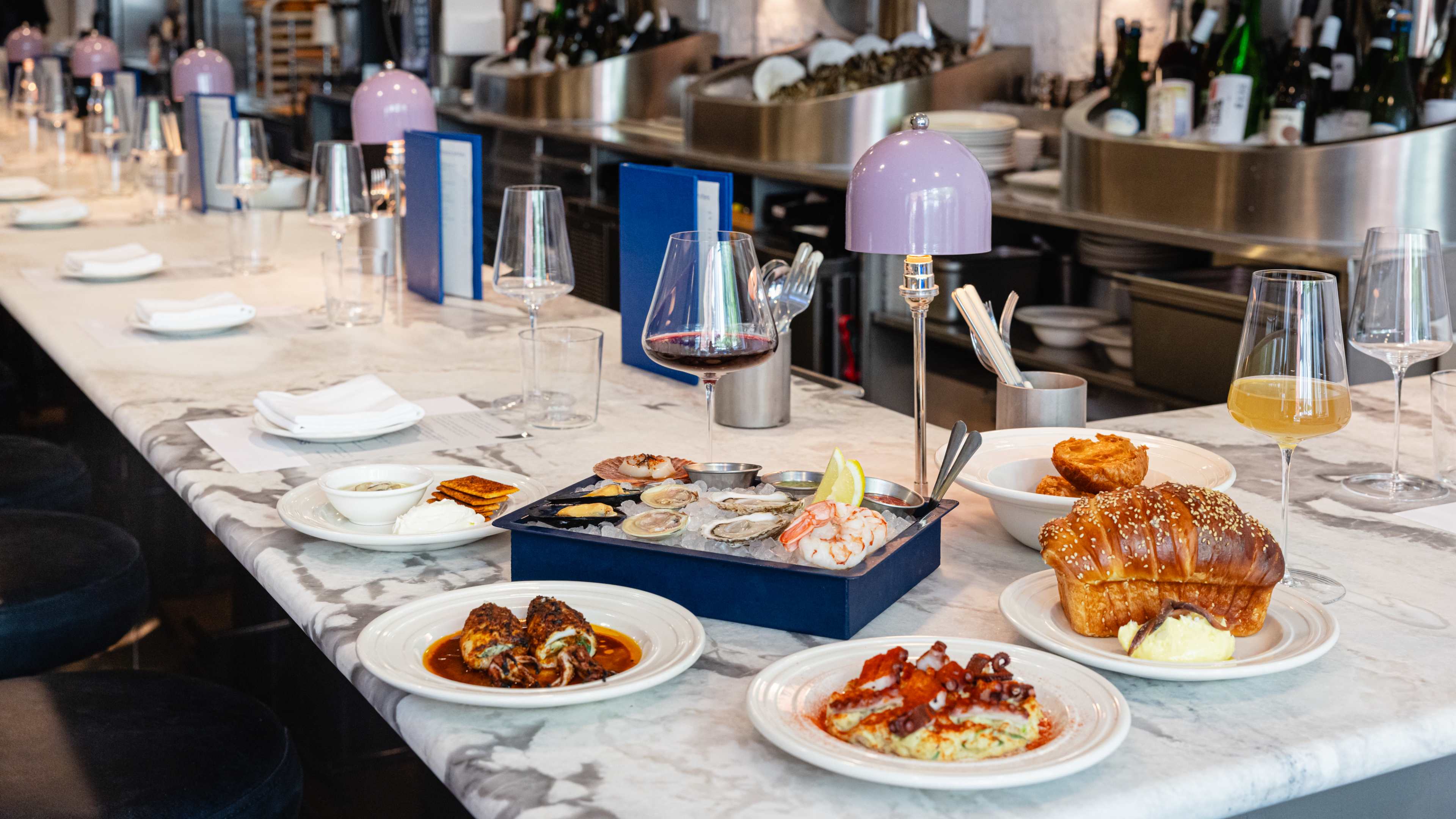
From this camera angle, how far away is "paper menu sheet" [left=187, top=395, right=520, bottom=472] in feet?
5.03

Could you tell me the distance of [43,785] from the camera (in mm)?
1241

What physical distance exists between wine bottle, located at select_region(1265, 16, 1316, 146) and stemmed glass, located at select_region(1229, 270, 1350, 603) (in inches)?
73.9

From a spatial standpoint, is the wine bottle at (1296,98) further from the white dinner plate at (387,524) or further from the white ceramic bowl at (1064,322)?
the white dinner plate at (387,524)

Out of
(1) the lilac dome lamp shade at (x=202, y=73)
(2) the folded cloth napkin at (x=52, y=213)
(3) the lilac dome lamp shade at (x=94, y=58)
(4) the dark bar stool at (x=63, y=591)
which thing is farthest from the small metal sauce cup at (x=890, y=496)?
(3) the lilac dome lamp shade at (x=94, y=58)

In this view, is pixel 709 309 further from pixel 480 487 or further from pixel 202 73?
pixel 202 73

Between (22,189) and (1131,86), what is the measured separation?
9.52 ft

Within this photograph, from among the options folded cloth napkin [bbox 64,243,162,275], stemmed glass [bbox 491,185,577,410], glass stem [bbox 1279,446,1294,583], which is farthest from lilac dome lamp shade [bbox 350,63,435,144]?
glass stem [bbox 1279,446,1294,583]

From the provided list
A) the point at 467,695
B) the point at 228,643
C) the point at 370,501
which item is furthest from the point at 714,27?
the point at 467,695

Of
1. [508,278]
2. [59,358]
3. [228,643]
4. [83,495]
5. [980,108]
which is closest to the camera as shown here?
[508,278]

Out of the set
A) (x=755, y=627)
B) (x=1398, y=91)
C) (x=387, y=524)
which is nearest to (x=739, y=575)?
(x=755, y=627)

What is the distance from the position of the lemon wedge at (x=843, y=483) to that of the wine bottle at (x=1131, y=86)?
2.43m

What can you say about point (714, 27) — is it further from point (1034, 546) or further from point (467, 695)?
point (467, 695)

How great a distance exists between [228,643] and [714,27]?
393 centimetres

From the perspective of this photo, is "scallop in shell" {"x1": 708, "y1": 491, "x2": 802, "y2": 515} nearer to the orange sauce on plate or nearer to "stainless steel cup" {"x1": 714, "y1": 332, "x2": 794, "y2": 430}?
the orange sauce on plate
